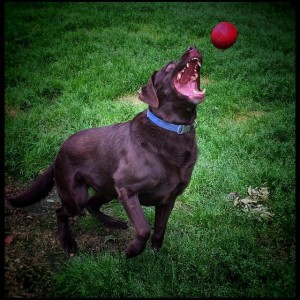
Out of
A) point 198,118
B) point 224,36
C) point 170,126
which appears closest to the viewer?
point 170,126

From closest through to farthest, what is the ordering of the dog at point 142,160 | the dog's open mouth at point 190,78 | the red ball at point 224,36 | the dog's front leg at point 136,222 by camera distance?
the dog's front leg at point 136,222
the dog at point 142,160
the dog's open mouth at point 190,78
the red ball at point 224,36

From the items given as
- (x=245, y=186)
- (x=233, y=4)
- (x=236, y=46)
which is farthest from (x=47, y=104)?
(x=233, y=4)

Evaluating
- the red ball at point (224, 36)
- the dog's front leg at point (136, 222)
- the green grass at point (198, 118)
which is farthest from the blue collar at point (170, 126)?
the red ball at point (224, 36)

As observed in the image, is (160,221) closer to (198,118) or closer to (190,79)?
(190,79)

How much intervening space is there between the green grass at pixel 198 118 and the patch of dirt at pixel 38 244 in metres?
0.14

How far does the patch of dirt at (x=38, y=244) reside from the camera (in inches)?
122

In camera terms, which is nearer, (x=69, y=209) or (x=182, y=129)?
(x=182, y=129)

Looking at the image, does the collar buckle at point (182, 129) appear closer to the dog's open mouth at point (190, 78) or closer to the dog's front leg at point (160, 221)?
the dog's open mouth at point (190, 78)

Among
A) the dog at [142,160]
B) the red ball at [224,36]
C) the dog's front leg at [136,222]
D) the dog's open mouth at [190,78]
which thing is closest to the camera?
the dog's front leg at [136,222]

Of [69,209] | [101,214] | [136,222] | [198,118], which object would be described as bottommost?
[101,214]

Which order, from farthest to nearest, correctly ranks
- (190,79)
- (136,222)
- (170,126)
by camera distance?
(190,79) → (170,126) → (136,222)

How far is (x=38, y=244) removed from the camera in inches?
144

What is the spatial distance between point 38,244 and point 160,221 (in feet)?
4.14

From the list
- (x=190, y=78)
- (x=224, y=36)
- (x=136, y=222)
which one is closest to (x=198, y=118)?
(x=224, y=36)
